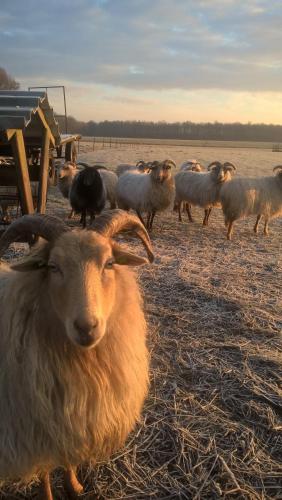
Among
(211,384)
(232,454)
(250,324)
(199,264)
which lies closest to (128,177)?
(199,264)

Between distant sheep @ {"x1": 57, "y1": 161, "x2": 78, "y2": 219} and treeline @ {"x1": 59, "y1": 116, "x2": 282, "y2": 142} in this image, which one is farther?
treeline @ {"x1": 59, "y1": 116, "x2": 282, "y2": 142}

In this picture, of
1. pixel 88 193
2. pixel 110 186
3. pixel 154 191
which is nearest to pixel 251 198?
pixel 154 191

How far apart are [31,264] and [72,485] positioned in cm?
155

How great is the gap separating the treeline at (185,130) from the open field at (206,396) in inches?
4087

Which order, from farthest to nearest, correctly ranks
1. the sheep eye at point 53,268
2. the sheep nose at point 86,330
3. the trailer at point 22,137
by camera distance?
the trailer at point 22,137
the sheep eye at point 53,268
the sheep nose at point 86,330

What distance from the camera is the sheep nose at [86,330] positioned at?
1768 mm

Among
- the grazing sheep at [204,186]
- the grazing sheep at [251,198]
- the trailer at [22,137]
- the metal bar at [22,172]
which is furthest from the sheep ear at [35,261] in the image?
the grazing sheep at [204,186]

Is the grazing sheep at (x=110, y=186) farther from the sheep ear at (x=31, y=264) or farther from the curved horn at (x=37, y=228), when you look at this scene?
the sheep ear at (x=31, y=264)

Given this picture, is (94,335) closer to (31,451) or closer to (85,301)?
(85,301)

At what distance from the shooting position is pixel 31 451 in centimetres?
215

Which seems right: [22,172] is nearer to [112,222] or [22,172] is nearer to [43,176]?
Answer: [43,176]

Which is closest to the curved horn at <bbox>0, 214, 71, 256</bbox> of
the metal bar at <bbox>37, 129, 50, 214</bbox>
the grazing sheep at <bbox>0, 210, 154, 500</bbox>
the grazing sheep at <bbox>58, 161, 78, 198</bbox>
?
the grazing sheep at <bbox>0, 210, 154, 500</bbox>

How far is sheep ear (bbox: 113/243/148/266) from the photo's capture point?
2320 mm

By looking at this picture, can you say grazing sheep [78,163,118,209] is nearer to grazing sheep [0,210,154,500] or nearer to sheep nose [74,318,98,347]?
grazing sheep [0,210,154,500]
